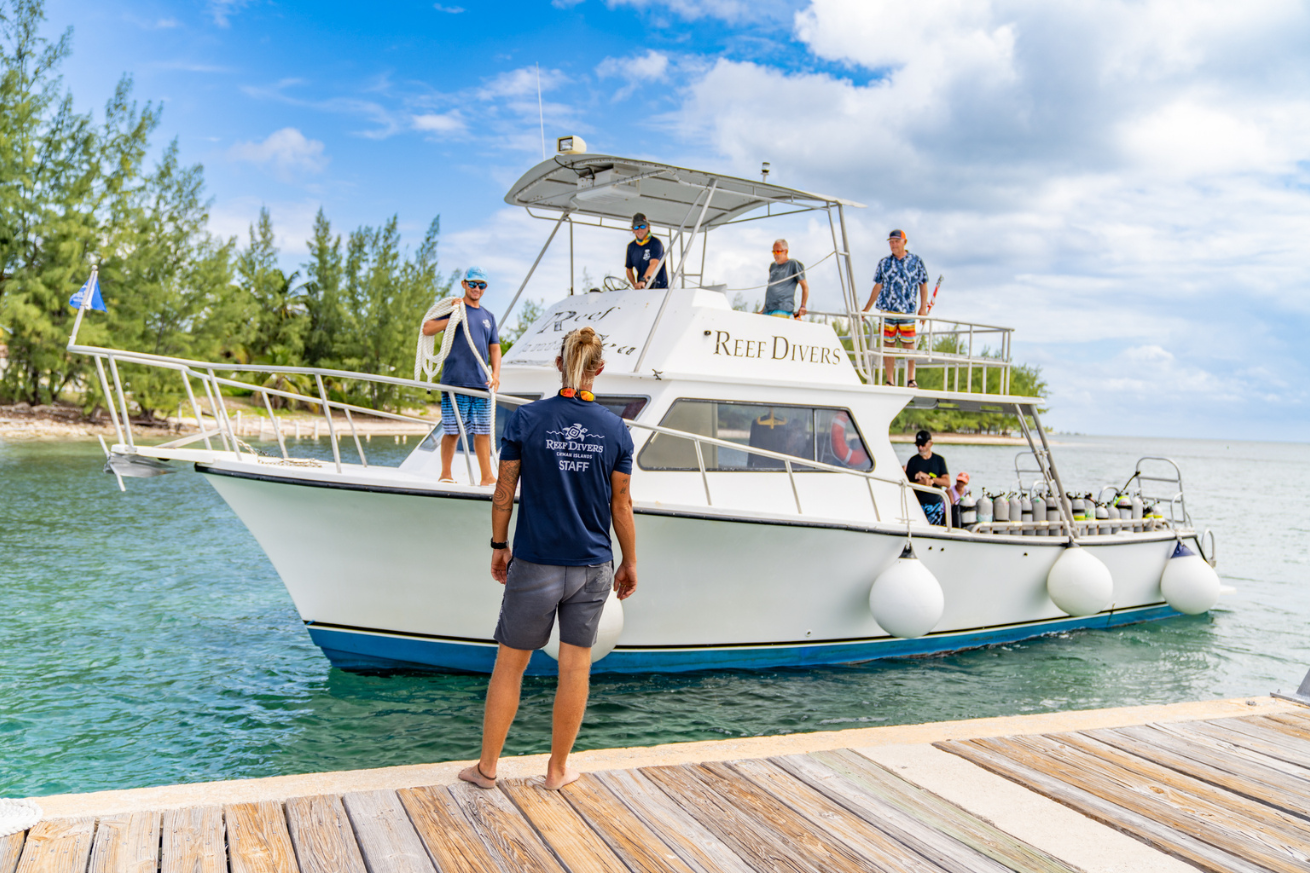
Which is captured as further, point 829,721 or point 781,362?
point 781,362

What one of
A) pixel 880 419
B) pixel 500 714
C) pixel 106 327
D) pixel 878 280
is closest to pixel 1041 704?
pixel 880 419

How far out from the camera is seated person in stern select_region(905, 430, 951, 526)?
A: 8203 mm

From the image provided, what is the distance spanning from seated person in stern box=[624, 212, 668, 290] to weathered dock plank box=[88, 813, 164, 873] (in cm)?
592

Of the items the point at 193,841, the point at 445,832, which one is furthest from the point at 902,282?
the point at 193,841

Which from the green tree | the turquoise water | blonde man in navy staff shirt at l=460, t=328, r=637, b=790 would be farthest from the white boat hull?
the green tree

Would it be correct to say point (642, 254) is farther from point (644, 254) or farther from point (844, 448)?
point (844, 448)

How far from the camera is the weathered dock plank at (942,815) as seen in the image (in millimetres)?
3035

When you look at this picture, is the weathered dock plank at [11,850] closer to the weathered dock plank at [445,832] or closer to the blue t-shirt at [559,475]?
the weathered dock plank at [445,832]

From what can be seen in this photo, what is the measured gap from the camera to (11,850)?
2809 millimetres

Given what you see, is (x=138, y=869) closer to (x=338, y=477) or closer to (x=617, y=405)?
(x=338, y=477)

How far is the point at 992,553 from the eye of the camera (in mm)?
8102

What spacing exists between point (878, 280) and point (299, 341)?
46.4 m

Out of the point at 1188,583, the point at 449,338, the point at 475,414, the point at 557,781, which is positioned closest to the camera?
the point at 557,781

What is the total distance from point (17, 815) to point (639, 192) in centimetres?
666
